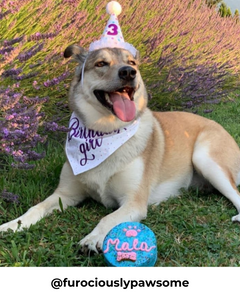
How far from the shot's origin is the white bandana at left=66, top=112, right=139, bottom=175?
2766 mm

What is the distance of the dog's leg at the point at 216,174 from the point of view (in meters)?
2.93

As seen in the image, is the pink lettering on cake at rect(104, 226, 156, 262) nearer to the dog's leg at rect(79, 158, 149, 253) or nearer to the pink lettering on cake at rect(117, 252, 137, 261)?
the pink lettering on cake at rect(117, 252, 137, 261)

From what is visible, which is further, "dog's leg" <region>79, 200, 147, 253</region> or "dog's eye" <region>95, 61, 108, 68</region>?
"dog's eye" <region>95, 61, 108, 68</region>

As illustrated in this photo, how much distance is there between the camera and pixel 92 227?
8.21 ft

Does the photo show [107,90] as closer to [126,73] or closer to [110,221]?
[126,73]

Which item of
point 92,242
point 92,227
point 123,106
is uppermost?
point 123,106

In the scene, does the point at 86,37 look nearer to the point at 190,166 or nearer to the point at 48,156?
the point at 48,156

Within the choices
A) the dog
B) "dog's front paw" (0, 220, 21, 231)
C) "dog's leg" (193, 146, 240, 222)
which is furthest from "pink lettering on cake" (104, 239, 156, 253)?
"dog's leg" (193, 146, 240, 222)

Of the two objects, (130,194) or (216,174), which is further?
(216,174)

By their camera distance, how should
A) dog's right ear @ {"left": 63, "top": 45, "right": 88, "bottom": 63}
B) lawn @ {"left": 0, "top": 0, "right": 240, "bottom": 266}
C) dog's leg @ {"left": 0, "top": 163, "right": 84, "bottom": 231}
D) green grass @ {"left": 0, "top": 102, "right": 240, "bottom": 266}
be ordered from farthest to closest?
dog's right ear @ {"left": 63, "top": 45, "right": 88, "bottom": 63} → dog's leg @ {"left": 0, "top": 163, "right": 84, "bottom": 231} → lawn @ {"left": 0, "top": 0, "right": 240, "bottom": 266} → green grass @ {"left": 0, "top": 102, "right": 240, "bottom": 266}

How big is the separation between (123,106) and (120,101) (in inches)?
2.1

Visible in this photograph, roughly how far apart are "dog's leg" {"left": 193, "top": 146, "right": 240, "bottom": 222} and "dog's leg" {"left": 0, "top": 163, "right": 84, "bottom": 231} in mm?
1079

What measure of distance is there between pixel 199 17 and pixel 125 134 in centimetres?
524

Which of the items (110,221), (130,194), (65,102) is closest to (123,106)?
(130,194)
